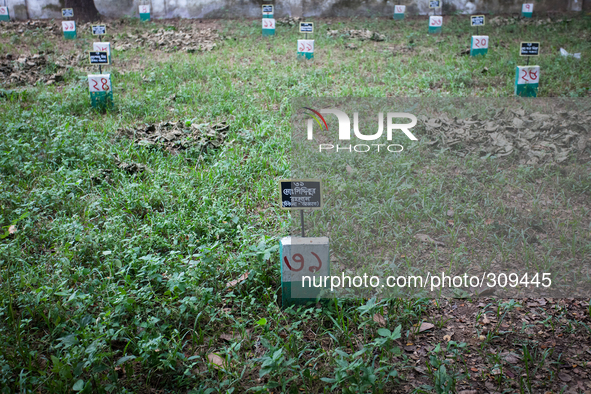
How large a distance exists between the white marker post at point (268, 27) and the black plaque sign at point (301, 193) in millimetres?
10183

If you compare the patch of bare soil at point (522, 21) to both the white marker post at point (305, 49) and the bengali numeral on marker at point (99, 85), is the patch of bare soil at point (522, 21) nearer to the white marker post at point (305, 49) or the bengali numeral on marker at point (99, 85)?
the white marker post at point (305, 49)

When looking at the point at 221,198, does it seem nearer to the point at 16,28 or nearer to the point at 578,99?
the point at 578,99

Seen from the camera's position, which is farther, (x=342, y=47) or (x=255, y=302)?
(x=342, y=47)

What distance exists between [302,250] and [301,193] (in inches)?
13.1

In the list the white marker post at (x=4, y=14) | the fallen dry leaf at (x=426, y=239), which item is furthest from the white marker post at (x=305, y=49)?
the white marker post at (x=4, y=14)

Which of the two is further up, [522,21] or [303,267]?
[522,21]

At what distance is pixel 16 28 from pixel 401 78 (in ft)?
39.4

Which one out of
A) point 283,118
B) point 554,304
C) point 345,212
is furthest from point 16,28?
point 554,304

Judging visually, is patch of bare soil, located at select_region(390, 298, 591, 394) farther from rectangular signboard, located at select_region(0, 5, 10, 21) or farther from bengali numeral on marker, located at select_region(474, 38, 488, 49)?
rectangular signboard, located at select_region(0, 5, 10, 21)

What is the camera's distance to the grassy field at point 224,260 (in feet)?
7.47

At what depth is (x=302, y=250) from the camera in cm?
259

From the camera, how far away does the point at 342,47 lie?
10.3m

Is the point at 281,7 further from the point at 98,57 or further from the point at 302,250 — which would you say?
the point at 302,250

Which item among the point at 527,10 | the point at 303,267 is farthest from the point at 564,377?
the point at 527,10
